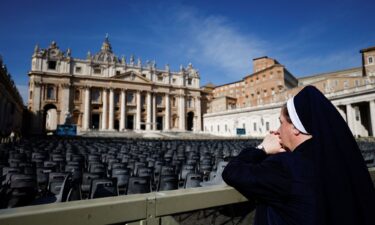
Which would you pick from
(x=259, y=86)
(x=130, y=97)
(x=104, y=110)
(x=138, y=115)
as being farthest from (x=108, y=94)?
(x=259, y=86)

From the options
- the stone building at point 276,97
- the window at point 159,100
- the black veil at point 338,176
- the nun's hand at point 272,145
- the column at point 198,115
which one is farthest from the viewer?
the column at point 198,115

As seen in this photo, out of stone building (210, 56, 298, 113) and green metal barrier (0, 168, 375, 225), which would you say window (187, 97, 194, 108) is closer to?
stone building (210, 56, 298, 113)

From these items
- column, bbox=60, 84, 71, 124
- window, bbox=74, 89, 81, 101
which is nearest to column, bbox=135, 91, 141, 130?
window, bbox=74, 89, 81, 101

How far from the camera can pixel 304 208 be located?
1262mm

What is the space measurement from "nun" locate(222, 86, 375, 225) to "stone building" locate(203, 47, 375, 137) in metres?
37.7

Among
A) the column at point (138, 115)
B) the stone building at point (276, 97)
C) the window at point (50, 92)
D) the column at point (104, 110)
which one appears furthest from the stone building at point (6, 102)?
the stone building at point (276, 97)

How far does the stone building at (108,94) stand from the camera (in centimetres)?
4947

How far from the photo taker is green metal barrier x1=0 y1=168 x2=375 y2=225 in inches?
41.8

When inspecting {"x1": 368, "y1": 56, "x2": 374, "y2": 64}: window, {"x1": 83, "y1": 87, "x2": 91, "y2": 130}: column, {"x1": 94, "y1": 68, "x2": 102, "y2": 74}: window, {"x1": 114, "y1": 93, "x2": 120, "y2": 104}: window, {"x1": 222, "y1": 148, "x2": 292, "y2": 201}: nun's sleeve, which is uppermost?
{"x1": 94, "y1": 68, "x2": 102, "y2": 74}: window

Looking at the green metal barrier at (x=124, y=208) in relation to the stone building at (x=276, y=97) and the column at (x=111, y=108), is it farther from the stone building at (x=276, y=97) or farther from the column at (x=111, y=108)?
the column at (x=111, y=108)

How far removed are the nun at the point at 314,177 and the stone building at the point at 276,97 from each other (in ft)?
124

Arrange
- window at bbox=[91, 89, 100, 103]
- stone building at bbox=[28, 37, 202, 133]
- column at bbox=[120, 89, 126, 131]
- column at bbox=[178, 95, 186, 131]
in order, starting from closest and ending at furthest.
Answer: stone building at bbox=[28, 37, 202, 133] < window at bbox=[91, 89, 100, 103] < column at bbox=[120, 89, 126, 131] < column at bbox=[178, 95, 186, 131]

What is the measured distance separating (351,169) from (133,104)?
58.6m

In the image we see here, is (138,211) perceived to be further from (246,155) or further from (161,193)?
(246,155)
